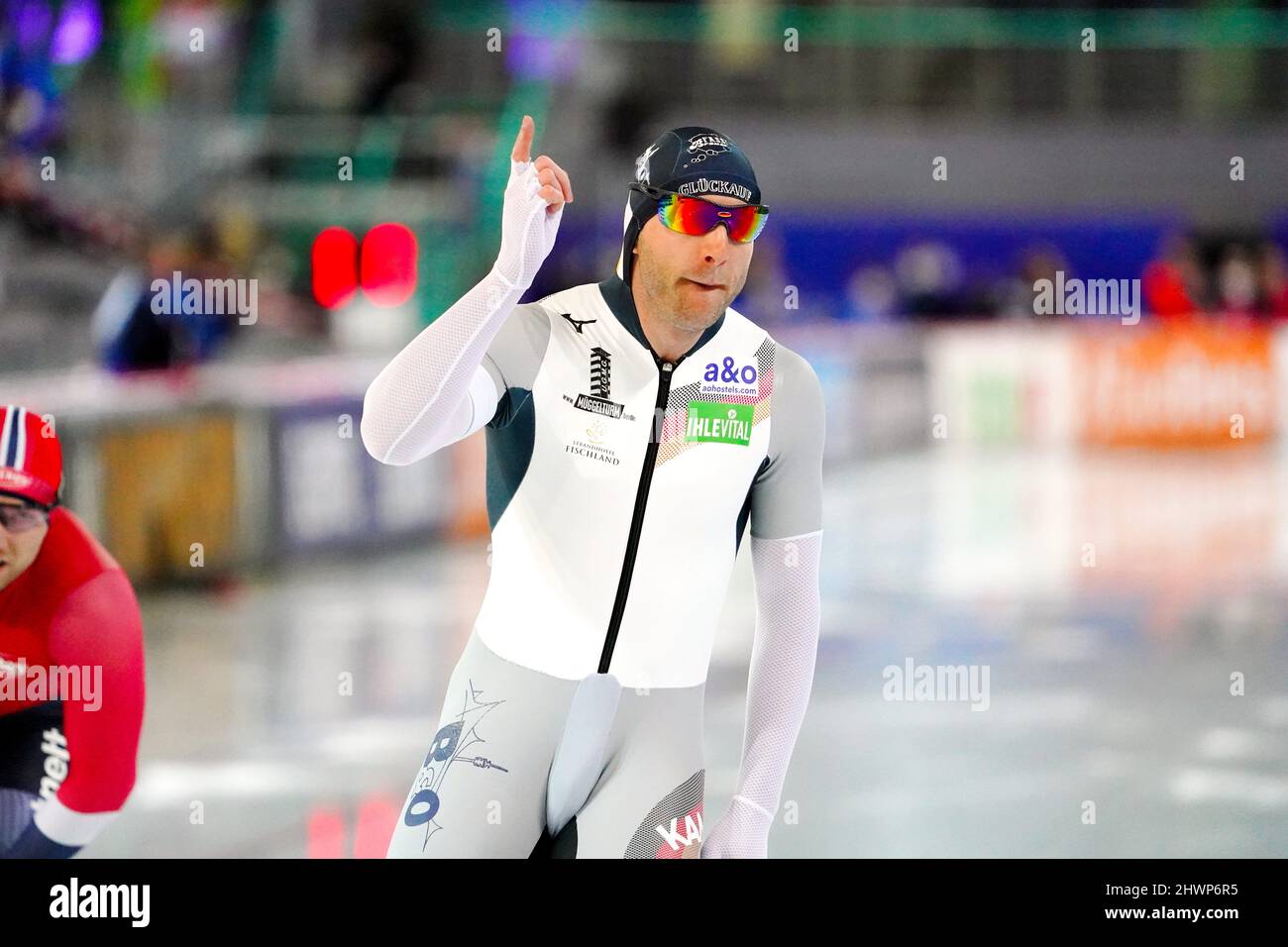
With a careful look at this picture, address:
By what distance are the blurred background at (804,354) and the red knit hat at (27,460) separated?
2.52 meters

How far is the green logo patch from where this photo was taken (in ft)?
9.51

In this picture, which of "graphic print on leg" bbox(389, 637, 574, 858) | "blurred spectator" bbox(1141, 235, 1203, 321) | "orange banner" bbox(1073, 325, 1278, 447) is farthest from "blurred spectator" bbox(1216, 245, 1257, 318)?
"graphic print on leg" bbox(389, 637, 574, 858)

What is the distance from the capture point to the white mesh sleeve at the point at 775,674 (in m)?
2.96

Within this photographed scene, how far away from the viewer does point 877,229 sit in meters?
23.1

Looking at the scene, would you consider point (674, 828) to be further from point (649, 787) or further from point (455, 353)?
point (455, 353)

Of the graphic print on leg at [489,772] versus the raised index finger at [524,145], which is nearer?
the raised index finger at [524,145]

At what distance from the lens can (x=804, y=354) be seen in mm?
16531

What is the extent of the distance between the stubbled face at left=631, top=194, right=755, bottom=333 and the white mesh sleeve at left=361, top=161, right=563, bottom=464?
0.21 metres

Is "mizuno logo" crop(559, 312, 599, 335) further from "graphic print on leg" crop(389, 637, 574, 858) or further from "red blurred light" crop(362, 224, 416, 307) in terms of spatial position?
"red blurred light" crop(362, 224, 416, 307)

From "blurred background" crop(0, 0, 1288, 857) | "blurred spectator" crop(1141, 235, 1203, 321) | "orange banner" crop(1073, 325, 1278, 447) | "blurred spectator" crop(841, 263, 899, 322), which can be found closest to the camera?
"blurred background" crop(0, 0, 1288, 857)

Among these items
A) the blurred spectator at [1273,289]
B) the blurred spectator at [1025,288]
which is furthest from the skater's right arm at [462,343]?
the blurred spectator at [1273,289]

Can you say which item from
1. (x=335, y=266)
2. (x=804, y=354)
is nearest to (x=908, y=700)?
(x=804, y=354)

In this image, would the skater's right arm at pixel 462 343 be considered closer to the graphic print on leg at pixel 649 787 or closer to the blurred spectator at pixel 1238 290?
the graphic print on leg at pixel 649 787
